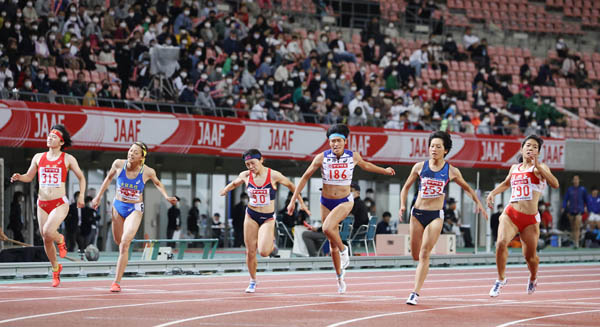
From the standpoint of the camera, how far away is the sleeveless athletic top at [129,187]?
49.6 feet

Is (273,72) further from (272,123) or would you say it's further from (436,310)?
(436,310)

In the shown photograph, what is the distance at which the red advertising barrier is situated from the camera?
24.8m

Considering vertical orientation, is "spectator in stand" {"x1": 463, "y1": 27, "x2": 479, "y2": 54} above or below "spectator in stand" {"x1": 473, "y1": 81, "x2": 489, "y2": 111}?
above

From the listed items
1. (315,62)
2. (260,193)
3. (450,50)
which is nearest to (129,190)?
(260,193)

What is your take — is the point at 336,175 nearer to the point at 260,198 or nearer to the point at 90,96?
the point at 260,198

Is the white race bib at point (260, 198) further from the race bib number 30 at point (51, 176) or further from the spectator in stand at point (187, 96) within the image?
the spectator in stand at point (187, 96)

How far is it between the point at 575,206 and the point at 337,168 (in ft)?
71.0

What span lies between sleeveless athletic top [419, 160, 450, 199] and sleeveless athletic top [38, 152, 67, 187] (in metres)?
5.36

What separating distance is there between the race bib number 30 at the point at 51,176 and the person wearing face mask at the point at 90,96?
10336 millimetres

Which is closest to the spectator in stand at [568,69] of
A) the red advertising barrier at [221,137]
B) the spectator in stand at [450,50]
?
the spectator in stand at [450,50]

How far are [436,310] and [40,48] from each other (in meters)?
17.1

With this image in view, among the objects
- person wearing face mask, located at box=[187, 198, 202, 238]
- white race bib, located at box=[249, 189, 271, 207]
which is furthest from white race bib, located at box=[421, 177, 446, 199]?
person wearing face mask, located at box=[187, 198, 202, 238]

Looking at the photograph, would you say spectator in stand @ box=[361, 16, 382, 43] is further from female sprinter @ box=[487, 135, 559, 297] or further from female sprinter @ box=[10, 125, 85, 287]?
female sprinter @ box=[487, 135, 559, 297]

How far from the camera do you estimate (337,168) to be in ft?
48.2
